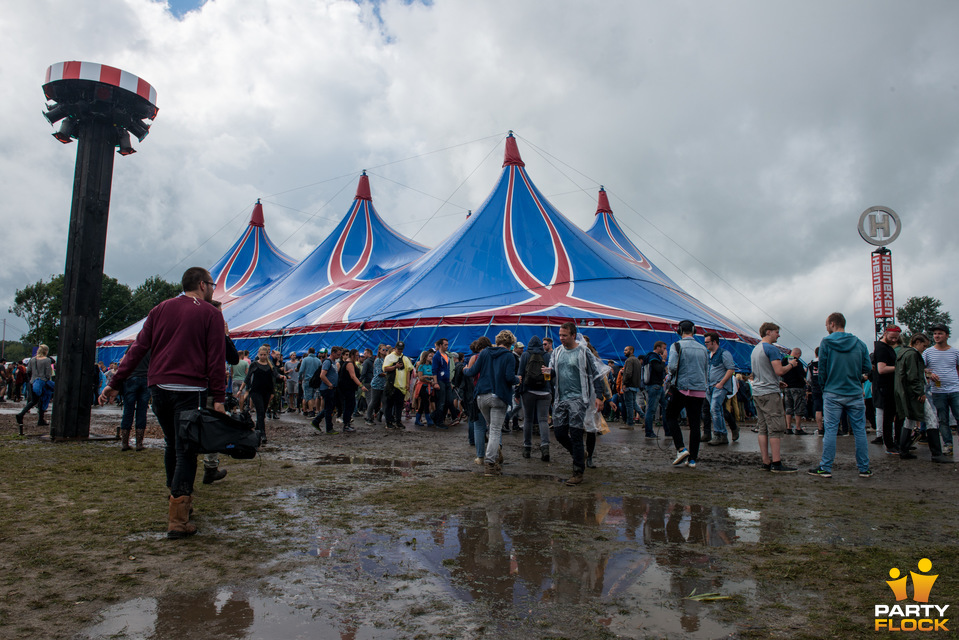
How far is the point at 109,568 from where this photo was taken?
2.77m

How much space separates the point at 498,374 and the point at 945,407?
16.7 feet

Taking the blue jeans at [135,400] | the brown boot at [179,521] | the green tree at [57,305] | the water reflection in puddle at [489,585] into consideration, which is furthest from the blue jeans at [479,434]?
the green tree at [57,305]

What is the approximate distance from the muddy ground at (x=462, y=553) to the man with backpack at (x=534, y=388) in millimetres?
1025

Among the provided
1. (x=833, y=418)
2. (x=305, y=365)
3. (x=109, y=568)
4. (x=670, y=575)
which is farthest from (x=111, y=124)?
(x=833, y=418)

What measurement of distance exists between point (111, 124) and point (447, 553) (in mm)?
7721

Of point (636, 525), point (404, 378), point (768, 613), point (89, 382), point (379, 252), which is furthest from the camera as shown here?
point (379, 252)

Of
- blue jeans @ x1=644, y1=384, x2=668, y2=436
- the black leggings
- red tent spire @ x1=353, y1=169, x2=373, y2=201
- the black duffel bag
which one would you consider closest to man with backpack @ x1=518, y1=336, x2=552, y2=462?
blue jeans @ x1=644, y1=384, x2=668, y2=436

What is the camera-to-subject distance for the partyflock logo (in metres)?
2.21

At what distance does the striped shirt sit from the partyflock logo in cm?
504

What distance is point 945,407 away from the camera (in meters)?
6.75

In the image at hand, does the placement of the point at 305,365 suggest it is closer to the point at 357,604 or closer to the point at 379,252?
the point at 357,604

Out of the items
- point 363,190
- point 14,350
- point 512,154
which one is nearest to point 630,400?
point 512,154

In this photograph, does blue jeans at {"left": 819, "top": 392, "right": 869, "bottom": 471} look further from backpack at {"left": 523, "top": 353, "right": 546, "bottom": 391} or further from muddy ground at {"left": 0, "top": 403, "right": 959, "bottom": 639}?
backpack at {"left": 523, "top": 353, "right": 546, "bottom": 391}

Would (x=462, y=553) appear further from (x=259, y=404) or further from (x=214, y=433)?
(x=259, y=404)
